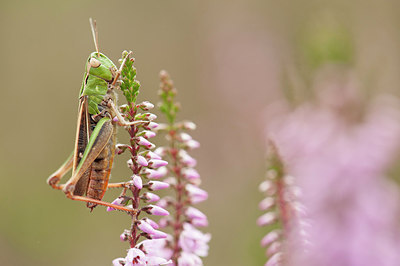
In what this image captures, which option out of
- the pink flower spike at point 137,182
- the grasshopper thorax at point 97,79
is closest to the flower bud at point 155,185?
the pink flower spike at point 137,182

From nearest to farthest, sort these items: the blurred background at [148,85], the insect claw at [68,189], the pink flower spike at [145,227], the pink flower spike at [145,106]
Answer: the pink flower spike at [145,227] < the pink flower spike at [145,106] < the insect claw at [68,189] < the blurred background at [148,85]

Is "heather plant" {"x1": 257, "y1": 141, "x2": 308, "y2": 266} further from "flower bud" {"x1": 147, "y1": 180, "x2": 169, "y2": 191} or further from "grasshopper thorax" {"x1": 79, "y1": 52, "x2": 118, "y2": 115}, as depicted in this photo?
"grasshopper thorax" {"x1": 79, "y1": 52, "x2": 118, "y2": 115}

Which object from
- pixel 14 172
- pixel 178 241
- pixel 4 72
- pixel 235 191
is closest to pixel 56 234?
pixel 14 172

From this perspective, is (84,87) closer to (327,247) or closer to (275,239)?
(275,239)

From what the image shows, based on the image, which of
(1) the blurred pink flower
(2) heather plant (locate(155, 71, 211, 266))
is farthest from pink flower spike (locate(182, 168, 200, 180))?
(1) the blurred pink flower

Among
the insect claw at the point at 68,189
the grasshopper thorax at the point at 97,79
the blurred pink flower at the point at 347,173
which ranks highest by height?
the blurred pink flower at the point at 347,173

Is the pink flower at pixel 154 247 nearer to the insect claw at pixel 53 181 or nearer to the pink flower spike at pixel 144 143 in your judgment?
the pink flower spike at pixel 144 143

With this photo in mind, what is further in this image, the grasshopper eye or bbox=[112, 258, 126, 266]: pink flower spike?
the grasshopper eye
